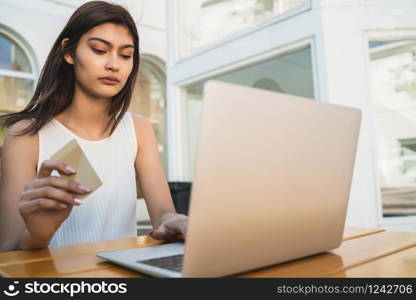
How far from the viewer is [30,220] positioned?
764 millimetres

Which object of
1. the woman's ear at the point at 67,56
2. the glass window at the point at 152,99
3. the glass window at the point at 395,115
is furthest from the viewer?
the glass window at the point at 152,99

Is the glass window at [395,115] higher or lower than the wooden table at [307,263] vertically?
higher

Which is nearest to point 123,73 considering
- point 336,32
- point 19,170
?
point 19,170

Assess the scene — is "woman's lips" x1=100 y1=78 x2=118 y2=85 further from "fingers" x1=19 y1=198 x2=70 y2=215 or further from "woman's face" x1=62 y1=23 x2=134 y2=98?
"fingers" x1=19 y1=198 x2=70 y2=215

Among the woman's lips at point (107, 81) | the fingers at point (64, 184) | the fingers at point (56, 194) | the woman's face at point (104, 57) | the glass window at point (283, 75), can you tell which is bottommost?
the fingers at point (56, 194)

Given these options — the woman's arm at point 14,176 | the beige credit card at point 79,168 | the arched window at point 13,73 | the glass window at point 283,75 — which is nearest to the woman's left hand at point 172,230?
the beige credit card at point 79,168

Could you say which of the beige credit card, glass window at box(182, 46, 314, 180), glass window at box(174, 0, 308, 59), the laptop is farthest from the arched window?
the laptop

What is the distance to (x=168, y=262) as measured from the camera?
1.85 ft

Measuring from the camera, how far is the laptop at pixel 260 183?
43 centimetres

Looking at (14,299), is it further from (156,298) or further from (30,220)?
(30,220)

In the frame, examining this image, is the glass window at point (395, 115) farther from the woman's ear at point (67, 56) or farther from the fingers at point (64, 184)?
the fingers at point (64, 184)

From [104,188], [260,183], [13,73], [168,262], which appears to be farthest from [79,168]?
[13,73]

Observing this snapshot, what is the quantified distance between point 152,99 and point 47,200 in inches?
281

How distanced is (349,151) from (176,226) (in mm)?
432
